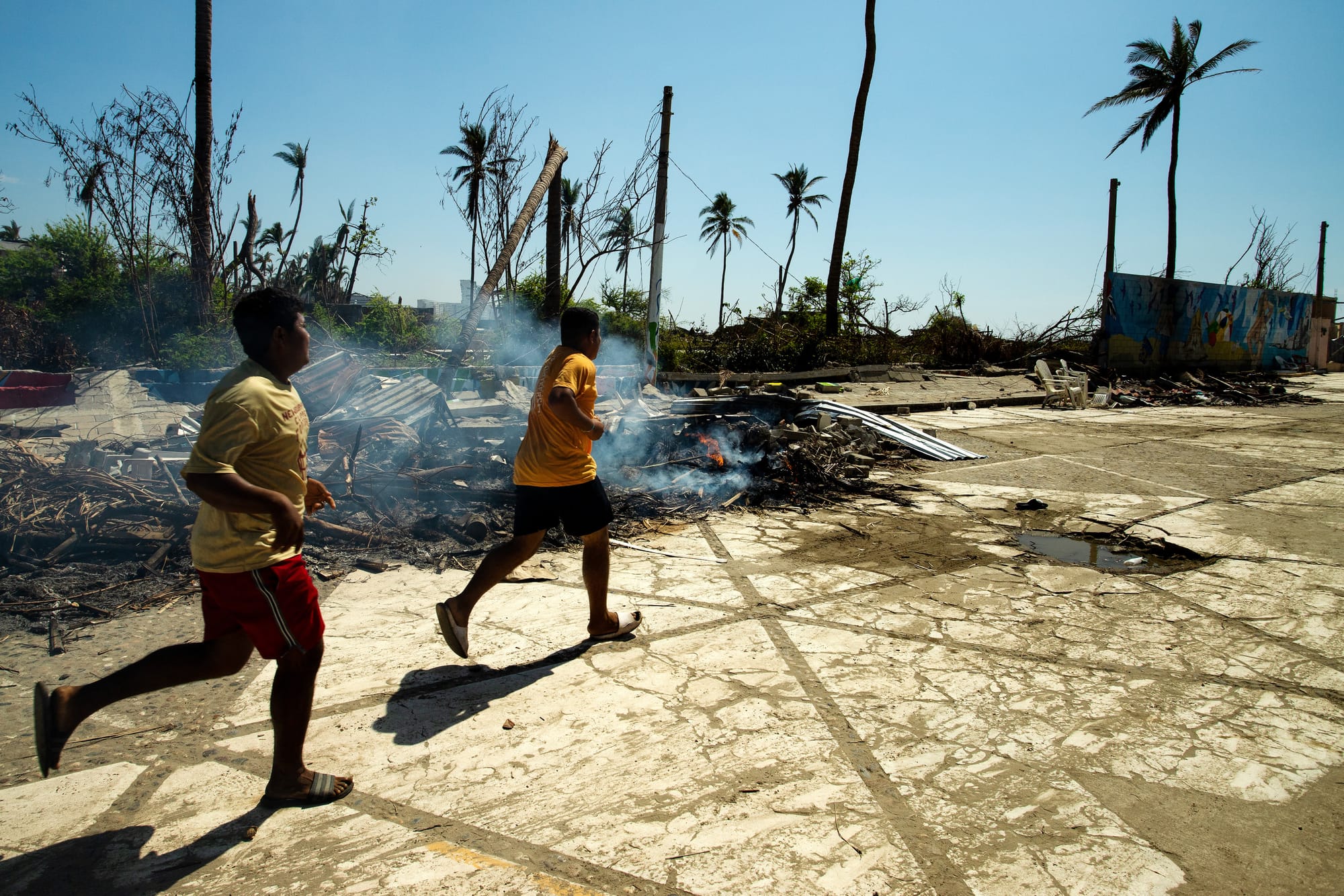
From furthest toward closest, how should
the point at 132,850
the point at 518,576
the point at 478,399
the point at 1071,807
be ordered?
the point at 478,399 < the point at 518,576 < the point at 1071,807 < the point at 132,850

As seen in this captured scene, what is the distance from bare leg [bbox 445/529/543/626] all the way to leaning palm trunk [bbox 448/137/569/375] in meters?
4.61

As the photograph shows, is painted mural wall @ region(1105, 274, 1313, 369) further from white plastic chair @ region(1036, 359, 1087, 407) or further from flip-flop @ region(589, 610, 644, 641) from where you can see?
flip-flop @ region(589, 610, 644, 641)

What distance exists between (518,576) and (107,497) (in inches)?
115

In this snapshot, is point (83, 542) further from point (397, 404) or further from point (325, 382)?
point (397, 404)

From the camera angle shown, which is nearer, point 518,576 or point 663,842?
point 663,842

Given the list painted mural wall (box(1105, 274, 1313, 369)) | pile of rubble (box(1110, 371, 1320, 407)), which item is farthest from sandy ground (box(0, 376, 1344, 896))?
painted mural wall (box(1105, 274, 1313, 369))

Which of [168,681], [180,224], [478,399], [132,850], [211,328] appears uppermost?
[180,224]

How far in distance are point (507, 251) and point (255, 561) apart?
6298 millimetres

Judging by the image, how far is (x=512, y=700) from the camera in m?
2.91

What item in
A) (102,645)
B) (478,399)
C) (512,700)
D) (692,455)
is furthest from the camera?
(478,399)

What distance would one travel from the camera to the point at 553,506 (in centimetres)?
321

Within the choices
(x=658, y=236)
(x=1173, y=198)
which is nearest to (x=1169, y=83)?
(x=1173, y=198)

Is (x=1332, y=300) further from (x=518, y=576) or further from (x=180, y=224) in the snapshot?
(x=180, y=224)

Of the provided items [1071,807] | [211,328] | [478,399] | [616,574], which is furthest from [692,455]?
[211,328]
